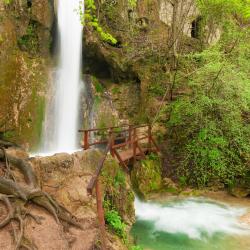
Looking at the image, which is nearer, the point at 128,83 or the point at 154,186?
the point at 154,186

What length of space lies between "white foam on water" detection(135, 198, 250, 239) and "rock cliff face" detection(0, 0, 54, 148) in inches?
223

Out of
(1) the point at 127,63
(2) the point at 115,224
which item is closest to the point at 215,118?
(1) the point at 127,63

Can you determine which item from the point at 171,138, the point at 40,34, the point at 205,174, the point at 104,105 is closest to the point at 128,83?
the point at 104,105

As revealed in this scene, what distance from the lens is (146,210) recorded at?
1124cm

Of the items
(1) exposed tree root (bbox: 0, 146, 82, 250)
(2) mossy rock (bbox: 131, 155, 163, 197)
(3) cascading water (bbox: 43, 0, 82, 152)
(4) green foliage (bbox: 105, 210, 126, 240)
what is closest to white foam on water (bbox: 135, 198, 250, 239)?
(2) mossy rock (bbox: 131, 155, 163, 197)

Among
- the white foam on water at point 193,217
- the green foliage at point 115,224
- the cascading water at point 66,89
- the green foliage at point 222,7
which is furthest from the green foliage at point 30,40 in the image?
the green foliage at point 115,224

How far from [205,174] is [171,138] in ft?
8.73

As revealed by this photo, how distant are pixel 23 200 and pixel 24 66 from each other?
28.8 feet

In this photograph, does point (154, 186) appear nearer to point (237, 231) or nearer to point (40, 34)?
point (237, 231)

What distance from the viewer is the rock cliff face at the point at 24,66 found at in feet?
41.9

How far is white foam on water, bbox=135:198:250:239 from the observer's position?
31.4 feet

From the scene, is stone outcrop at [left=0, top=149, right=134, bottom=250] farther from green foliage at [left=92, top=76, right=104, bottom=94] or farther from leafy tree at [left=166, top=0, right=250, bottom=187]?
green foliage at [left=92, top=76, right=104, bottom=94]

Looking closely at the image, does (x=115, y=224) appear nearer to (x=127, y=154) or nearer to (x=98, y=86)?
(x=127, y=154)

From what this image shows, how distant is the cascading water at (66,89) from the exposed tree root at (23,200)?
23.0 feet
